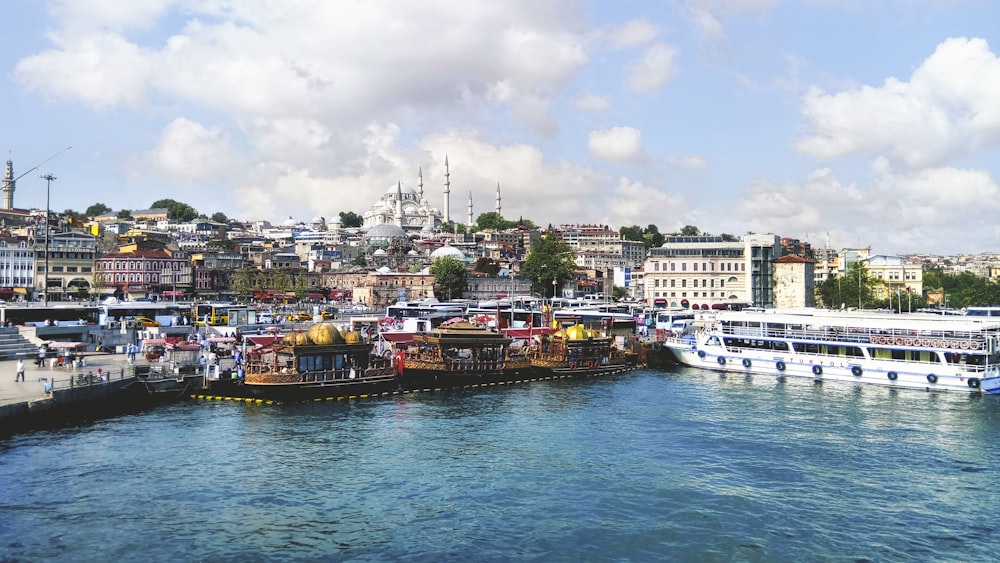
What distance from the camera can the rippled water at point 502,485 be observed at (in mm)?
15812

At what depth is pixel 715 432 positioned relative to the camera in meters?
26.4

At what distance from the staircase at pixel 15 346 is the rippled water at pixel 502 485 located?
10.8 m

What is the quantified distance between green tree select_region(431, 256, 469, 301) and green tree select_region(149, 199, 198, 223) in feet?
276

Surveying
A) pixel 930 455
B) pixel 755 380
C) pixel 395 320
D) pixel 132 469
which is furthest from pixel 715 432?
pixel 395 320

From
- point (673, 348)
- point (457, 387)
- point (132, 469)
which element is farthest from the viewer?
point (673, 348)

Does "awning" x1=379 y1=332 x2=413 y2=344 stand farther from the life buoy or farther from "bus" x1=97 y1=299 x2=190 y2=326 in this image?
"bus" x1=97 y1=299 x2=190 y2=326

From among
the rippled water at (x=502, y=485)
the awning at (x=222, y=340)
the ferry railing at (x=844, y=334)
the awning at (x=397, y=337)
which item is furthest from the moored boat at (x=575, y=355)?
the awning at (x=222, y=340)

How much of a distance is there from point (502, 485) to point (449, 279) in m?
82.3

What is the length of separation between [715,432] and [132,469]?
18.2 m

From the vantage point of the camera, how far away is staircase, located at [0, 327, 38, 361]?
34.5 metres

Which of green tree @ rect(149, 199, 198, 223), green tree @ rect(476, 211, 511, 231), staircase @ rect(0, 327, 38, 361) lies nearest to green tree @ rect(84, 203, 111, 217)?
green tree @ rect(149, 199, 198, 223)

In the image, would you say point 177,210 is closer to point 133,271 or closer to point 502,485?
point 133,271

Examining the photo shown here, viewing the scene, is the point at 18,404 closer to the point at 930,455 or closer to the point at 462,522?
the point at 462,522

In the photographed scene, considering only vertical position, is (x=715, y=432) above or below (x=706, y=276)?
below
